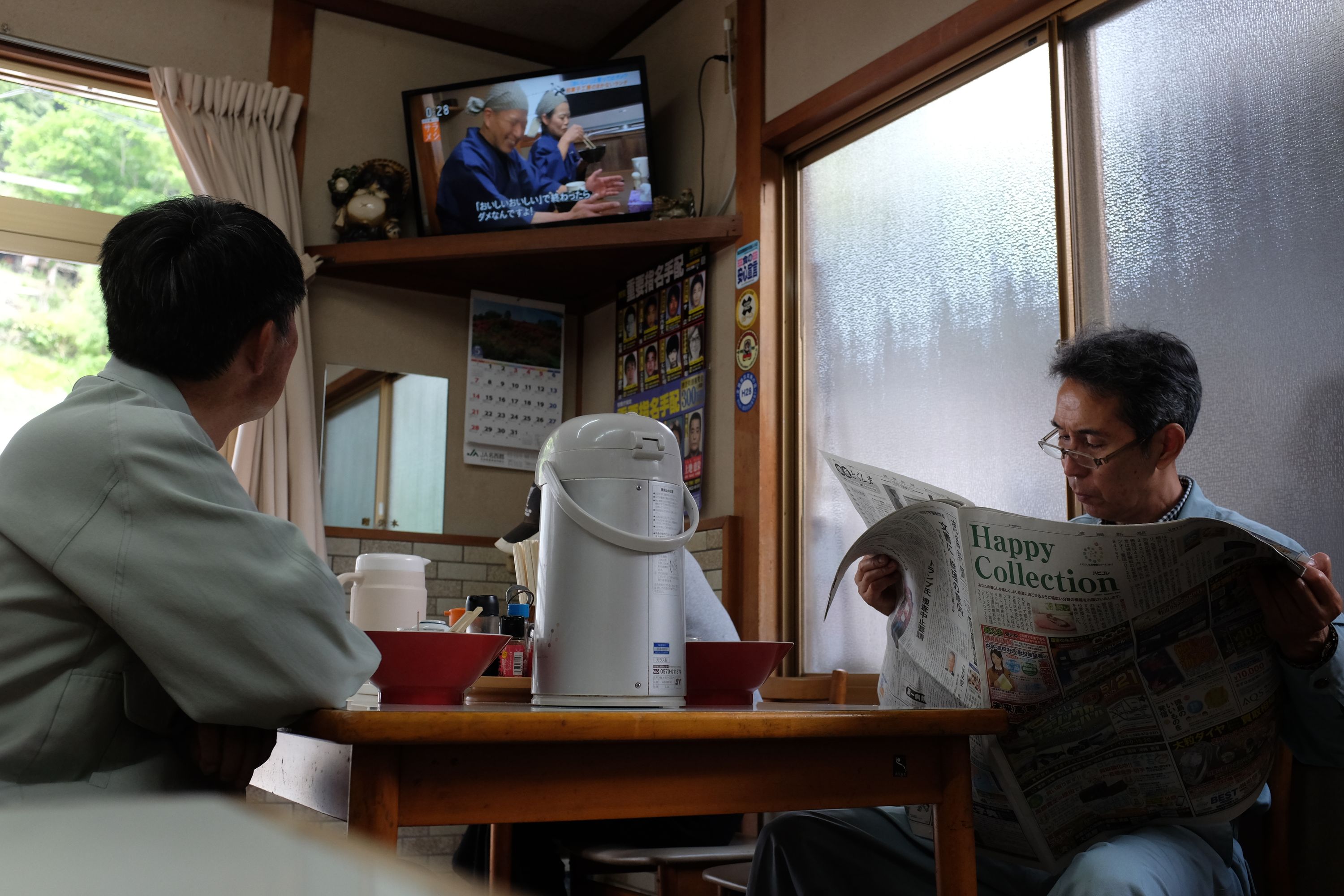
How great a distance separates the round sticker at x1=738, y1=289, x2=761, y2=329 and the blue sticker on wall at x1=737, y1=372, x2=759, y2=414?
0.17m

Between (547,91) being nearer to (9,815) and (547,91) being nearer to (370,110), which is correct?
(370,110)

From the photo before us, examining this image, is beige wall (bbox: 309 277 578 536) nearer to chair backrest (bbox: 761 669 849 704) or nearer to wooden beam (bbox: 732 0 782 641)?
wooden beam (bbox: 732 0 782 641)

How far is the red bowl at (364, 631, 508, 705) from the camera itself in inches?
47.3

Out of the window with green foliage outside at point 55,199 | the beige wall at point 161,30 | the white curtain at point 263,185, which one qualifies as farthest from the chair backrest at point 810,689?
the beige wall at point 161,30

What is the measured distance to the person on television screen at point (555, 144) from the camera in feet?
13.5

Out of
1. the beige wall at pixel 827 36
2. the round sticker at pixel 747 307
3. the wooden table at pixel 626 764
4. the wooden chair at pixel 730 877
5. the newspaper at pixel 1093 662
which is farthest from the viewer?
the round sticker at pixel 747 307

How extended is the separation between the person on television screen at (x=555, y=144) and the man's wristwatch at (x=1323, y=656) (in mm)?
3220

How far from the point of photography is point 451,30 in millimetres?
4684

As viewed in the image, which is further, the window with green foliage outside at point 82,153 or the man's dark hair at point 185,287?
the window with green foliage outside at point 82,153

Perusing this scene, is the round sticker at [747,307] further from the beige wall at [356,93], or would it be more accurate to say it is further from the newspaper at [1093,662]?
the newspaper at [1093,662]

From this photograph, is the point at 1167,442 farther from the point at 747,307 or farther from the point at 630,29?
the point at 630,29

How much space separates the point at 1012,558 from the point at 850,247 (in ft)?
7.85

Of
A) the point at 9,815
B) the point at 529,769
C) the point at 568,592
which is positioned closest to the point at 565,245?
the point at 568,592

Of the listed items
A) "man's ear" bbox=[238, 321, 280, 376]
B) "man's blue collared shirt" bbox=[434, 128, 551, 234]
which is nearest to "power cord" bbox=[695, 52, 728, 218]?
"man's blue collared shirt" bbox=[434, 128, 551, 234]
